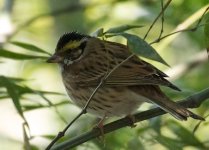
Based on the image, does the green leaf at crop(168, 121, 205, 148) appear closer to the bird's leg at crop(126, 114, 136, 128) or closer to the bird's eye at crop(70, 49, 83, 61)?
the bird's leg at crop(126, 114, 136, 128)

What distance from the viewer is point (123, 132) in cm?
375

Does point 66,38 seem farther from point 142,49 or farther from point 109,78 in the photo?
point 142,49

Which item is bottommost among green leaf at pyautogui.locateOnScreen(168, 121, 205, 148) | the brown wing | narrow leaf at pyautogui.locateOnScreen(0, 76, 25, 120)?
green leaf at pyautogui.locateOnScreen(168, 121, 205, 148)

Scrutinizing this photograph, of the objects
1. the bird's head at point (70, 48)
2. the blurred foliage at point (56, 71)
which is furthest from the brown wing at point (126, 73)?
the bird's head at point (70, 48)

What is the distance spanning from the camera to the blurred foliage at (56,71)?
11.5 feet

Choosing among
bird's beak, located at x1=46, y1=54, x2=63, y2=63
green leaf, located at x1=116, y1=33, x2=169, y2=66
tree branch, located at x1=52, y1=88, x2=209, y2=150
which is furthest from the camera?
bird's beak, located at x1=46, y1=54, x2=63, y2=63

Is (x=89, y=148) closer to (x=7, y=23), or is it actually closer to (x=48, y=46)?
(x=7, y=23)

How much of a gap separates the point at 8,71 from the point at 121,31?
287 cm

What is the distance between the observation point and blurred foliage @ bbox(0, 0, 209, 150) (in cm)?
350

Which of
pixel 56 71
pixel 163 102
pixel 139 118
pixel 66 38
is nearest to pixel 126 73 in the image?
pixel 163 102

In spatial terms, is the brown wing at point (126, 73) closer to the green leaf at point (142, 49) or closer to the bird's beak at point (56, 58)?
the bird's beak at point (56, 58)

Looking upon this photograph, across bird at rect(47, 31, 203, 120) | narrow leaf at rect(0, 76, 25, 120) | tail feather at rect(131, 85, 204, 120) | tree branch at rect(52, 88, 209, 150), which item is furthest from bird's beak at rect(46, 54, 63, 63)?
tree branch at rect(52, 88, 209, 150)

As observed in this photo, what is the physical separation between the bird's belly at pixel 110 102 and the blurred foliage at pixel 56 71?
0.37ft

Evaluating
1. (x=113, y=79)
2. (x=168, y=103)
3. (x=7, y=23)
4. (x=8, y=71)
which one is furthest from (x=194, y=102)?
(x=8, y=71)
